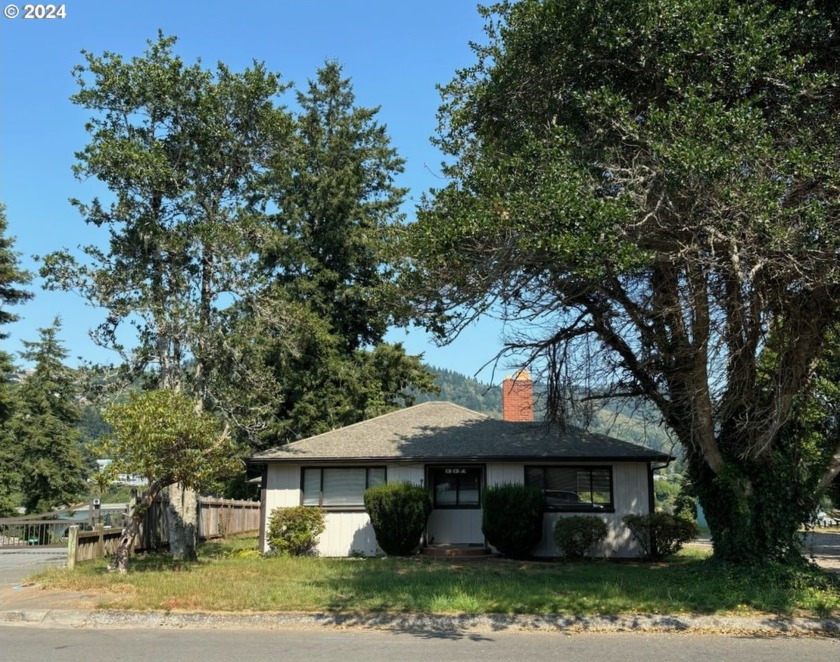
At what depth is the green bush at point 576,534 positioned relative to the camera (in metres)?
18.7

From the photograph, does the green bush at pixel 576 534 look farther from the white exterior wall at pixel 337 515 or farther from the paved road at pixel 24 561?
the paved road at pixel 24 561

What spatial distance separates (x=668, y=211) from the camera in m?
10.8

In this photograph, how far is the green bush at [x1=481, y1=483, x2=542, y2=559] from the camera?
18.9 metres

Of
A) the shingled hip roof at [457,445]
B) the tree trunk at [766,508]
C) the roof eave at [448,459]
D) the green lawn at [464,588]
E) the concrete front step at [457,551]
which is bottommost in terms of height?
the concrete front step at [457,551]

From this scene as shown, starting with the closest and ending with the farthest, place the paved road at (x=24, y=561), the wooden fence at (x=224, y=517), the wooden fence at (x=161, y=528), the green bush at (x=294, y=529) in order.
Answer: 1. the paved road at (x=24, y=561)
2. the wooden fence at (x=161, y=528)
3. the green bush at (x=294, y=529)
4. the wooden fence at (x=224, y=517)

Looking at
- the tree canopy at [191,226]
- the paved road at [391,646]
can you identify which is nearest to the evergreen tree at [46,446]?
the tree canopy at [191,226]

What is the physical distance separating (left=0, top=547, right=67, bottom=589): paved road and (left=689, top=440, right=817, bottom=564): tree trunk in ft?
46.2

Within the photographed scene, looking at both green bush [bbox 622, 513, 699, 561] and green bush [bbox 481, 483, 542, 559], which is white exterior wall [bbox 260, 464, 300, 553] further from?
green bush [bbox 622, 513, 699, 561]

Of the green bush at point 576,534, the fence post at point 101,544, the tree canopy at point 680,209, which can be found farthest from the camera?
the green bush at point 576,534

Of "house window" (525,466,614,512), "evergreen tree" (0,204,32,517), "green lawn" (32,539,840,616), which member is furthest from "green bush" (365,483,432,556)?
"evergreen tree" (0,204,32,517)

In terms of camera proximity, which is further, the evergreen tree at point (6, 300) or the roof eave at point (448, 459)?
the evergreen tree at point (6, 300)

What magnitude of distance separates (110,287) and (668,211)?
15.2m

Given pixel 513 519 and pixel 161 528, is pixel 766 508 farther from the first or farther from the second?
pixel 161 528

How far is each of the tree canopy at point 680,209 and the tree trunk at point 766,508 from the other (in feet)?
0.11
